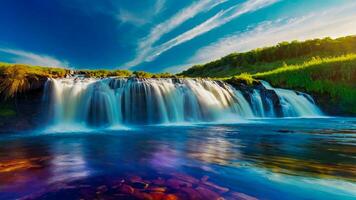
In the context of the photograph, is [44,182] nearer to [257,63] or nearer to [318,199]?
[318,199]

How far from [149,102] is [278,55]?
40.8m

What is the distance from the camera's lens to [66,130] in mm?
11555

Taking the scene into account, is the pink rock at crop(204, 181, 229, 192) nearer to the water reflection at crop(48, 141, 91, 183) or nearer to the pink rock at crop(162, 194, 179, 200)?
the pink rock at crop(162, 194, 179, 200)

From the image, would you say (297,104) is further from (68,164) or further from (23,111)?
(68,164)

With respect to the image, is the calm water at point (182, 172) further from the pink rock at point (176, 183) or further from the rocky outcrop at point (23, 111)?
the rocky outcrop at point (23, 111)

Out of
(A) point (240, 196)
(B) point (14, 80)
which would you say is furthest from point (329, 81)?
(A) point (240, 196)

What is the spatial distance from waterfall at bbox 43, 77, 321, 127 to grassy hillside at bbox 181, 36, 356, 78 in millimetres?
26882

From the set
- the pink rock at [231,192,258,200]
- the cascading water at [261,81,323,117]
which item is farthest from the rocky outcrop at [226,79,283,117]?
the pink rock at [231,192,258,200]

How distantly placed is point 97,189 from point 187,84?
13753 millimetres

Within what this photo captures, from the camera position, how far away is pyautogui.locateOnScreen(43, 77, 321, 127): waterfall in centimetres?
1299

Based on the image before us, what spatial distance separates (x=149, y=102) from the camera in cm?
1451

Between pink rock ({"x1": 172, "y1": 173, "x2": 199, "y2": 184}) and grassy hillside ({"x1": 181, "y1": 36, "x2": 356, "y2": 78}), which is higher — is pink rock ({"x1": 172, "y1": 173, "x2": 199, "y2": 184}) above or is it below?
below

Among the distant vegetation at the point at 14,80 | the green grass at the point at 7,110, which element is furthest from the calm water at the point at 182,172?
the distant vegetation at the point at 14,80

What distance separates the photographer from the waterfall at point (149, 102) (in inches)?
512
